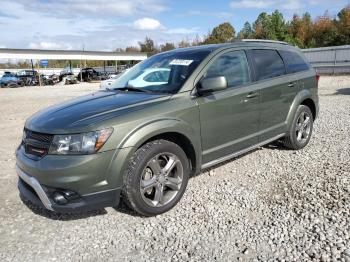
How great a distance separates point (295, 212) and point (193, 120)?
4.85ft

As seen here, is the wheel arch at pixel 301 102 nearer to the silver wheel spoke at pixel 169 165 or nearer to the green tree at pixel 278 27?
the silver wheel spoke at pixel 169 165

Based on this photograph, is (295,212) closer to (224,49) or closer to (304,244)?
(304,244)

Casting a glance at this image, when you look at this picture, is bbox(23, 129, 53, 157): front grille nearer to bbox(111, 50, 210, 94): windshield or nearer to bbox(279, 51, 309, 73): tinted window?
bbox(111, 50, 210, 94): windshield

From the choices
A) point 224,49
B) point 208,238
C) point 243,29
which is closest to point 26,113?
point 224,49

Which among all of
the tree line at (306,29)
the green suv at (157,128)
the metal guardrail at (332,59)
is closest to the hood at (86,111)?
the green suv at (157,128)

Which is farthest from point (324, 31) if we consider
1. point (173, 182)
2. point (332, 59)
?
point (173, 182)

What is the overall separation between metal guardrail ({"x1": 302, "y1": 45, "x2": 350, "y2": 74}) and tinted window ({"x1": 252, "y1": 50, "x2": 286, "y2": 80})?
76.4 ft

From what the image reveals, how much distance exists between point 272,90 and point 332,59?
2534 cm

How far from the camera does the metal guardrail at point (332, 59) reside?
26084mm

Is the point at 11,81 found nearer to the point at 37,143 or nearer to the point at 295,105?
the point at 295,105

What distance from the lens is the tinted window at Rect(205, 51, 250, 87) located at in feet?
14.5

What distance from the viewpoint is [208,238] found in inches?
131

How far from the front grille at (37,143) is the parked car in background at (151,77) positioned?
1.49 metres

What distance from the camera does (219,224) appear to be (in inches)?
141
